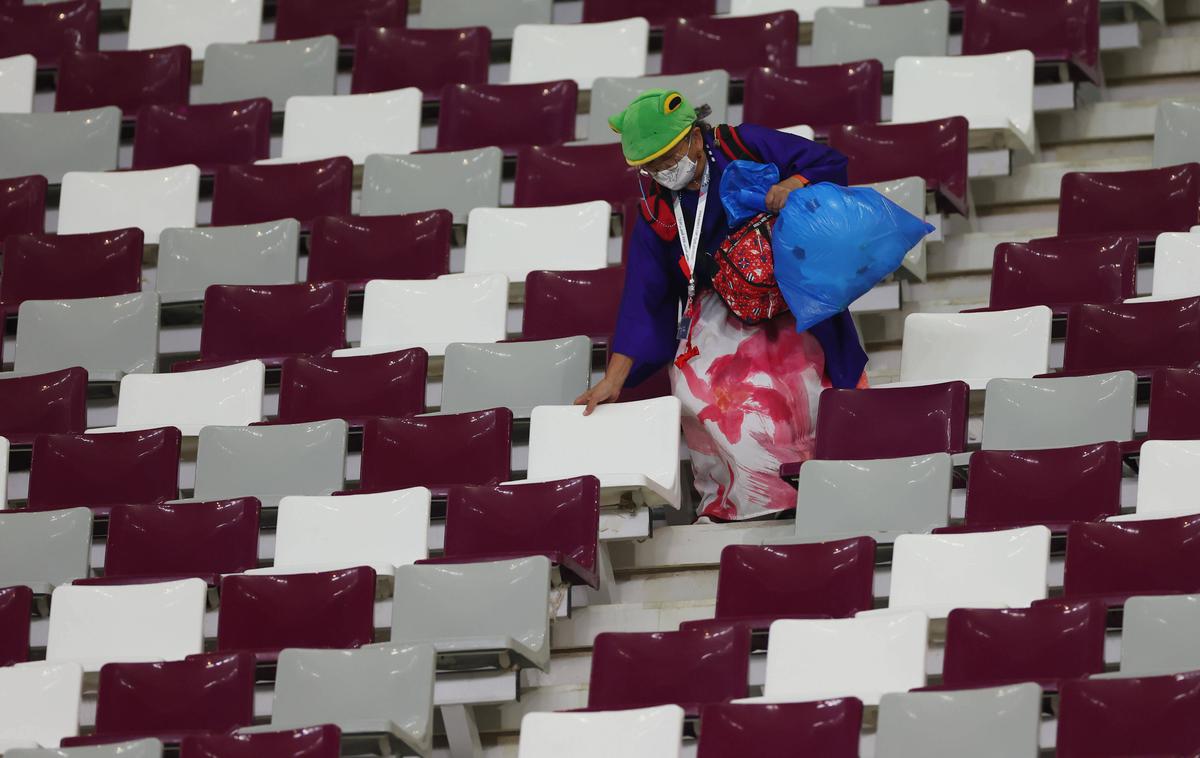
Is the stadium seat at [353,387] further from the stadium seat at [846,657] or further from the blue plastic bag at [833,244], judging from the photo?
the stadium seat at [846,657]

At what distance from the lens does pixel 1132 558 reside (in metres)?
3.53

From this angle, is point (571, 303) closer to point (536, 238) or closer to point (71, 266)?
point (536, 238)

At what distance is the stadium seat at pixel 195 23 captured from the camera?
6.46 metres

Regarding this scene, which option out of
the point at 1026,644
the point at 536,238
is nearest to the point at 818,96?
the point at 536,238

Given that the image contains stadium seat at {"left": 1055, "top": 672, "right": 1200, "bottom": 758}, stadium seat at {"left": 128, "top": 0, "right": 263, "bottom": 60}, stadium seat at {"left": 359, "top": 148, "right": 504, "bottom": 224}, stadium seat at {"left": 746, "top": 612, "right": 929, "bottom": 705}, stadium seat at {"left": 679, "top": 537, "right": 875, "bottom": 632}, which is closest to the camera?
stadium seat at {"left": 1055, "top": 672, "right": 1200, "bottom": 758}

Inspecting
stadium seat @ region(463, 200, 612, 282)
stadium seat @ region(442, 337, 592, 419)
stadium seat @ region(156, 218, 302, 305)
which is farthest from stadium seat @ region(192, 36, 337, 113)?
stadium seat @ region(442, 337, 592, 419)

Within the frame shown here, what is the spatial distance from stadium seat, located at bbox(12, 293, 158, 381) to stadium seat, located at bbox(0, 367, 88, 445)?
17 centimetres

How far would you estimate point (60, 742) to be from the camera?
143 inches

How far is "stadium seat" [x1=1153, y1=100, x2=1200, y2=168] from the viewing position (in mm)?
4871

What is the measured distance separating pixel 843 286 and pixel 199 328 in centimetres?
188

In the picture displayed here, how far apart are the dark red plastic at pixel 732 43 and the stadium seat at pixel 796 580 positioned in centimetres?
212

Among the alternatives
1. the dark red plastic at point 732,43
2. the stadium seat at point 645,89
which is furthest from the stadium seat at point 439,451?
the dark red plastic at point 732,43

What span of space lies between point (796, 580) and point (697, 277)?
32.0 inches

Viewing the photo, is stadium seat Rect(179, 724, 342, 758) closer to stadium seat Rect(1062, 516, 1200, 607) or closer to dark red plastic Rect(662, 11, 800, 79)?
stadium seat Rect(1062, 516, 1200, 607)
